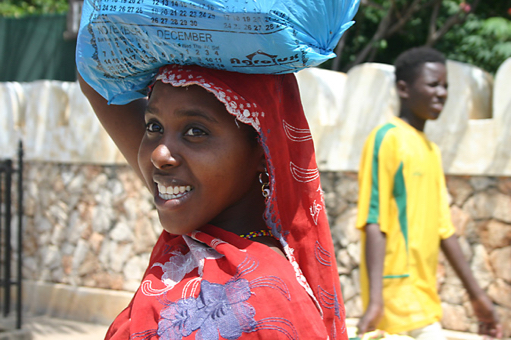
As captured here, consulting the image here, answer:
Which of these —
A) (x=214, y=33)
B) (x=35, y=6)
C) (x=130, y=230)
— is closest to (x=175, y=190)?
(x=214, y=33)

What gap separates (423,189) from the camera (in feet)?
9.66

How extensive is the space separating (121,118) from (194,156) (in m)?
0.43

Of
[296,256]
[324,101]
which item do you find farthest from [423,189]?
[324,101]

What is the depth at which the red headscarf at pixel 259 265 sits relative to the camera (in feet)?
3.75

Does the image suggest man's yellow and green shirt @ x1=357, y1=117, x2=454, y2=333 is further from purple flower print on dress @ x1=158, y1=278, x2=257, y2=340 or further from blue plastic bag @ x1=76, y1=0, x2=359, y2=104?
purple flower print on dress @ x1=158, y1=278, x2=257, y2=340

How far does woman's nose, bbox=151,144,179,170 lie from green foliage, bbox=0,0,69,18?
10.0 metres

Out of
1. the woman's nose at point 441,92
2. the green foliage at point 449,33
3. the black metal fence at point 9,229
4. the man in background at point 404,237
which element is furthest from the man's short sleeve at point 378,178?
the green foliage at point 449,33

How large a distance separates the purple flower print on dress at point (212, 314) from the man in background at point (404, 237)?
1.68 m

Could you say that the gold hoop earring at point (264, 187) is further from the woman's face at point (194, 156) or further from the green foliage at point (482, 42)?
the green foliage at point (482, 42)

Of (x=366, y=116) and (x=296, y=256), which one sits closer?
(x=296, y=256)

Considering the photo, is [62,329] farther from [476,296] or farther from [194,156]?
[194,156]

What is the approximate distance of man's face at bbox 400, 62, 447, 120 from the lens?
10.5ft

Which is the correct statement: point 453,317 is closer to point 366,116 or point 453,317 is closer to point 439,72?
point 366,116

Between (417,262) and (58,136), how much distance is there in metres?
5.10
